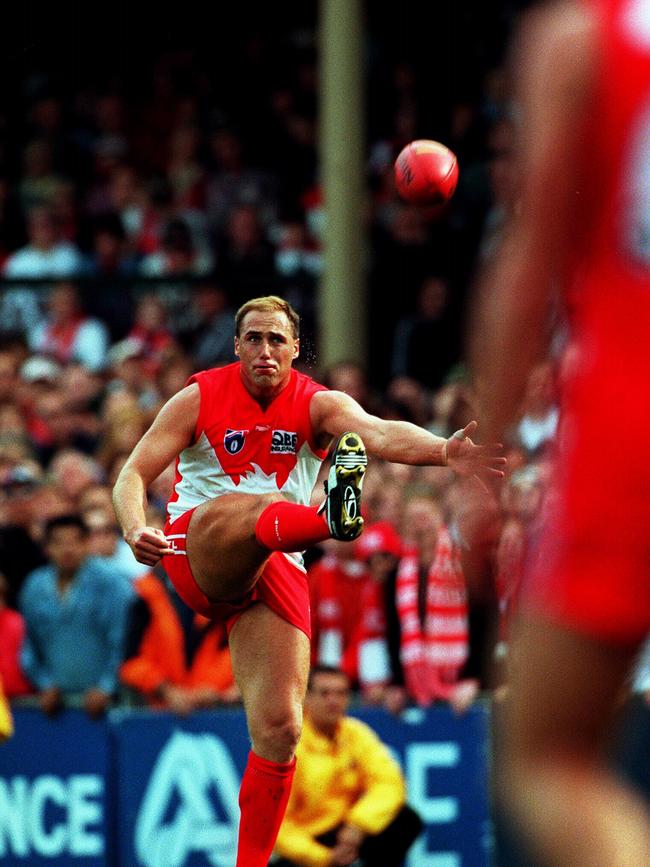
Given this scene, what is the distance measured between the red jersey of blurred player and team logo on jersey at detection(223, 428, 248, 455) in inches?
145

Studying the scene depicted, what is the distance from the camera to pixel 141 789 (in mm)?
9562

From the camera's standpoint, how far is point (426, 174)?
668 centimetres

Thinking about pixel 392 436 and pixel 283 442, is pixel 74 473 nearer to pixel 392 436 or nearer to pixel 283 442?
pixel 283 442

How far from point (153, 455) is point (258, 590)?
67 cm

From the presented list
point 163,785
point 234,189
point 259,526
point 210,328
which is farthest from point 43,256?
point 259,526

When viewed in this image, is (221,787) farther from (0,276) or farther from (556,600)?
(556,600)

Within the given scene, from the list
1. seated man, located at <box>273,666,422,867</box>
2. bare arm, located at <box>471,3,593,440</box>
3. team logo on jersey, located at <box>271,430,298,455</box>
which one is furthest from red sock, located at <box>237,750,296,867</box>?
bare arm, located at <box>471,3,593,440</box>

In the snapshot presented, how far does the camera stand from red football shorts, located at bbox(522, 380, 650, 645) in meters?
2.91

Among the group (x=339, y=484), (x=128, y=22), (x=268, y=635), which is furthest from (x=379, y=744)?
(x=128, y=22)

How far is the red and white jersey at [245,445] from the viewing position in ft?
21.8

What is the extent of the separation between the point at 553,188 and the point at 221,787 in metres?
7.02

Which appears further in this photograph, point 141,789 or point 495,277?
point 141,789

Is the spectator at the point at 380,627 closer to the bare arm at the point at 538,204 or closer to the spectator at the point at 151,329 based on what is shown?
the spectator at the point at 151,329

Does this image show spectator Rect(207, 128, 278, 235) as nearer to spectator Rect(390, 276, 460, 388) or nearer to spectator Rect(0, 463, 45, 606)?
spectator Rect(390, 276, 460, 388)
